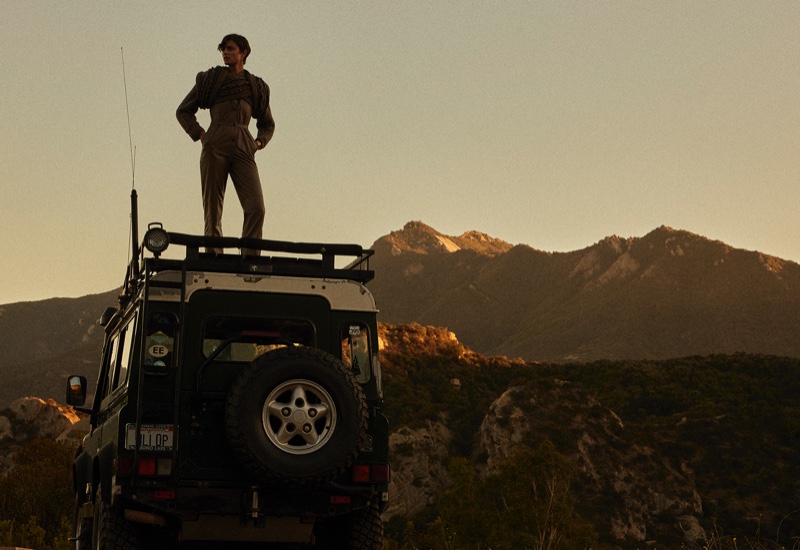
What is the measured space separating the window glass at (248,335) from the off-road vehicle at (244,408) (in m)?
0.01

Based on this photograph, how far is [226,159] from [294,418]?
13.7ft

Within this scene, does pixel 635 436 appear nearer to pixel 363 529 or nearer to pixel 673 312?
pixel 363 529

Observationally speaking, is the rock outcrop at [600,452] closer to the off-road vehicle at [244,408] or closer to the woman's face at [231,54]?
the woman's face at [231,54]

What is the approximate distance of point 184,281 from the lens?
8430mm

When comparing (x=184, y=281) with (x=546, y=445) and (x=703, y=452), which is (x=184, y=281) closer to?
(x=546, y=445)

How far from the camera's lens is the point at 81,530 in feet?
33.3

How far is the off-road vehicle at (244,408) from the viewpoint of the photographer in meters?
7.82

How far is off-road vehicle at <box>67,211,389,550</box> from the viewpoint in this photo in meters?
7.82

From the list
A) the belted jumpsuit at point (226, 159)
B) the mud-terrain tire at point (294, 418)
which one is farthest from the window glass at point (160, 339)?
the belted jumpsuit at point (226, 159)

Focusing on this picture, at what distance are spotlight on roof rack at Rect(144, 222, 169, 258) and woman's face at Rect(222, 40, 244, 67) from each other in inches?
123

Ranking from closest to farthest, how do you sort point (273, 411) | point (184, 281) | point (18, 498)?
point (273, 411)
point (184, 281)
point (18, 498)

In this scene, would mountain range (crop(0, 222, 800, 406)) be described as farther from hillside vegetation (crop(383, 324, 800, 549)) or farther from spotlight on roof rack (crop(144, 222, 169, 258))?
spotlight on roof rack (crop(144, 222, 169, 258))

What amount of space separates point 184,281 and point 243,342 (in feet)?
2.17

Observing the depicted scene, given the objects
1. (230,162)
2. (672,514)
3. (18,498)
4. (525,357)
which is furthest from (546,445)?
(525,357)
